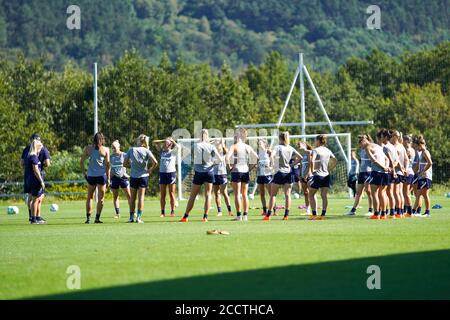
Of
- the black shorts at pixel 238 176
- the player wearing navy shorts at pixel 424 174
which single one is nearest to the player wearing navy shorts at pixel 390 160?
the player wearing navy shorts at pixel 424 174

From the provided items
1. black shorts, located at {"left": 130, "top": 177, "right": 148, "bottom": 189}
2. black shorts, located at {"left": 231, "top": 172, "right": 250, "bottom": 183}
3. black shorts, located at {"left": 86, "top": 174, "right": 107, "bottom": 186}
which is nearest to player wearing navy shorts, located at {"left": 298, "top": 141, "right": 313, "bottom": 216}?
black shorts, located at {"left": 231, "top": 172, "right": 250, "bottom": 183}

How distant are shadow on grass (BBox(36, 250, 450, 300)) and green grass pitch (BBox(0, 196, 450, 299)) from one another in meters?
0.01

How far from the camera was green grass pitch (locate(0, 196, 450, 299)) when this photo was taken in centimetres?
1155

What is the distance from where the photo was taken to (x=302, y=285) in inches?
464

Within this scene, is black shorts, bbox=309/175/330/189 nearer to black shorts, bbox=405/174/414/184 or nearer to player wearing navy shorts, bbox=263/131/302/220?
player wearing navy shorts, bbox=263/131/302/220

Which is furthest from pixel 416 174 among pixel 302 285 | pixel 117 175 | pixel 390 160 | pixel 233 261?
pixel 302 285

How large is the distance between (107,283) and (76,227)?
11993 millimetres

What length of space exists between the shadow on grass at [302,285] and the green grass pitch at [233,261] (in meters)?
0.01

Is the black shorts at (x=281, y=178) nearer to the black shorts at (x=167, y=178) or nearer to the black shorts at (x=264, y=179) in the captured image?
the black shorts at (x=264, y=179)

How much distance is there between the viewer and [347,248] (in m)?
16.1

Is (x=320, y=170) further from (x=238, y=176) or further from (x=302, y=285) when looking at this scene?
(x=302, y=285)

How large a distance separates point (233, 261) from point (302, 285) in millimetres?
2630
